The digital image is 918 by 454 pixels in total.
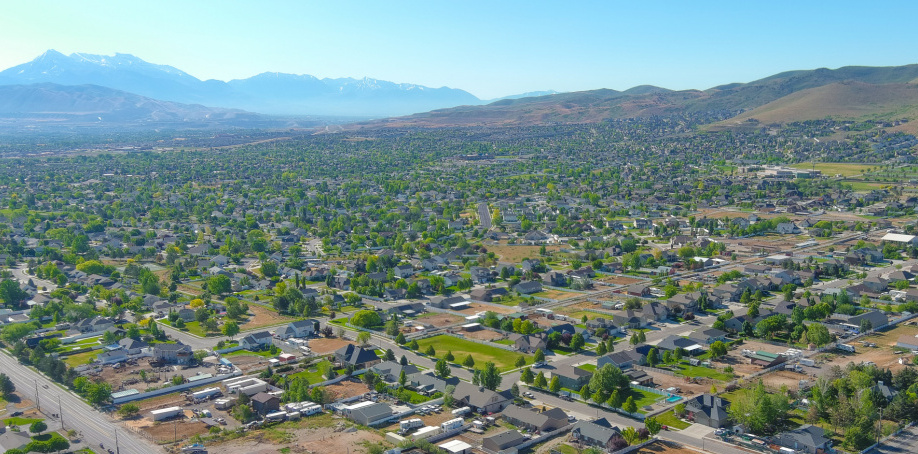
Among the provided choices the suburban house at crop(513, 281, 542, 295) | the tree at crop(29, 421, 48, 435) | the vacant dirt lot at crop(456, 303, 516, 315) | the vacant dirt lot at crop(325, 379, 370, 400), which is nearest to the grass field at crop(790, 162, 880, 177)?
the suburban house at crop(513, 281, 542, 295)

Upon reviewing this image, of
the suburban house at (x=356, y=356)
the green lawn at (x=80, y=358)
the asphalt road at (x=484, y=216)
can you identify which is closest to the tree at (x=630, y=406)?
the suburban house at (x=356, y=356)

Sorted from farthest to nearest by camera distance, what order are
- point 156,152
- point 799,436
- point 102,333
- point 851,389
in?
point 156,152 → point 102,333 → point 851,389 → point 799,436

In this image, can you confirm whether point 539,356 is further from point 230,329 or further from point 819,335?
point 230,329

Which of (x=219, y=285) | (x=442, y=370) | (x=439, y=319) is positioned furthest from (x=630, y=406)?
(x=219, y=285)

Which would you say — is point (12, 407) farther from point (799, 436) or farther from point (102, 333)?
point (799, 436)

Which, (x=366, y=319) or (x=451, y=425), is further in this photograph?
(x=366, y=319)

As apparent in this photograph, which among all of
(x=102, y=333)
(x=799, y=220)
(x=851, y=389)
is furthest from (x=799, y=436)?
(x=799, y=220)
